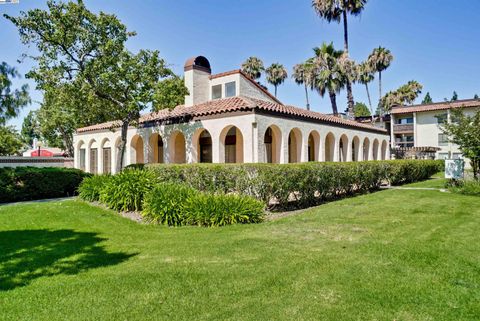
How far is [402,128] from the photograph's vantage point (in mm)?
46688

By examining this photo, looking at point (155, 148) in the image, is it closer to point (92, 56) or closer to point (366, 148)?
point (92, 56)

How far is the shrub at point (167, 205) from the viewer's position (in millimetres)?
9156

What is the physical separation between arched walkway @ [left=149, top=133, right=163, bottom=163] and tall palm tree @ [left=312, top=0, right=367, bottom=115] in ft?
77.7

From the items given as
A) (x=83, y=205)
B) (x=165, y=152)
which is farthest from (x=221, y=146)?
(x=83, y=205)

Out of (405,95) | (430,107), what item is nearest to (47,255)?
(430,107)

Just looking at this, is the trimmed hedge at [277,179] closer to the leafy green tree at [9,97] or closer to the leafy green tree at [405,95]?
the leafy green tree at [9,97]

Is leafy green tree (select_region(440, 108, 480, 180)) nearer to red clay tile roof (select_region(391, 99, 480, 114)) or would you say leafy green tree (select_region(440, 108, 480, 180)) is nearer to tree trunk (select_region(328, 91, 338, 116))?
tree trunk (select_region(328, 91, 338, 116))

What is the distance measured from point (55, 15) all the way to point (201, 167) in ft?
32.5

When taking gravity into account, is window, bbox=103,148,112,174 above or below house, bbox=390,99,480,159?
below

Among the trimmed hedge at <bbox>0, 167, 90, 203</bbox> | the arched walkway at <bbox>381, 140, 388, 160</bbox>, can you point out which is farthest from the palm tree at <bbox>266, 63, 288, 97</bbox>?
the trimmed hedge at <bbox>0, 167, 90, 203</bbox>

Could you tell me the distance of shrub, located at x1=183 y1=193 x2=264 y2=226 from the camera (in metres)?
8.81

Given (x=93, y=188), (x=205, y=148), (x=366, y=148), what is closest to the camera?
(x=93, y=188)

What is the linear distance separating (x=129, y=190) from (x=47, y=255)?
17.0 ft

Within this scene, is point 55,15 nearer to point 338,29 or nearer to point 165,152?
point 165,152
